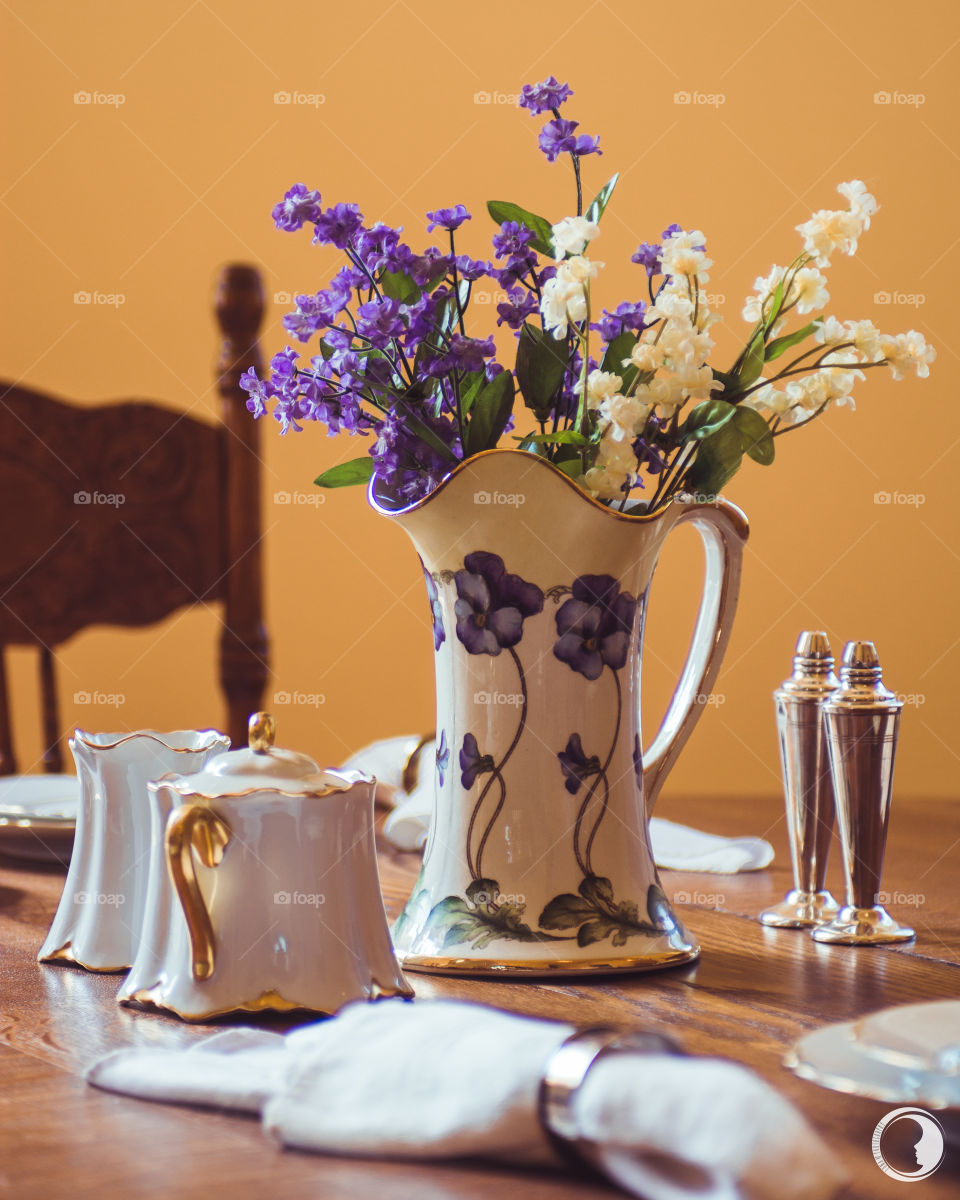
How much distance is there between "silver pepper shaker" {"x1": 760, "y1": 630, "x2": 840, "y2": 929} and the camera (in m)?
0.74

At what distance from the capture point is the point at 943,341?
256cm

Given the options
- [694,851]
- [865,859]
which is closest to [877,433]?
[694,851]

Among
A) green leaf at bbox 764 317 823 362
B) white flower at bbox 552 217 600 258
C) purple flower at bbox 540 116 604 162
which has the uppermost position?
purple flower at bbox 540 116 604 162

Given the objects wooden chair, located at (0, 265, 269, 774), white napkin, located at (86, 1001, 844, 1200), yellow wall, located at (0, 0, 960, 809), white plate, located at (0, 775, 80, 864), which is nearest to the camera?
white napkin, located at (86, 1001, 844, 1200)

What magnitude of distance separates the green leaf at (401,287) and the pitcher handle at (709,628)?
17cm

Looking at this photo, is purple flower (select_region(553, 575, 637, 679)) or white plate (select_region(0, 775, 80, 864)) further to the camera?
white plate (select_region(0, 775, 80, 864))

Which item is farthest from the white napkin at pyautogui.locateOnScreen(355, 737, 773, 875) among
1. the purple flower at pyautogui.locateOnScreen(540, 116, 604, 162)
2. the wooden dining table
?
the purple flower at pyautogui.locateOnScreen(540, 116, 604, 162)

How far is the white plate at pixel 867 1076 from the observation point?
386 mm

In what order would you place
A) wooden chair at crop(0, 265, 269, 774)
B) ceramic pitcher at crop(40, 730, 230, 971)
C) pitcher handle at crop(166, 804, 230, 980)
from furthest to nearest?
1. wooden chair at crop(0, 265, 269, 774)
2. ceramic pitcher at crop(40, 730, 230, 971)
3. pitcher handle at crop(166, 804, 230, 980)

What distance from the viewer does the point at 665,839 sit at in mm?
974

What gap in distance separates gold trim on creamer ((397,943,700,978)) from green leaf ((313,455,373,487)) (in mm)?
234

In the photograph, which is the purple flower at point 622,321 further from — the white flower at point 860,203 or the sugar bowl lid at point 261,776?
the sugar bowl lid at point 261,776

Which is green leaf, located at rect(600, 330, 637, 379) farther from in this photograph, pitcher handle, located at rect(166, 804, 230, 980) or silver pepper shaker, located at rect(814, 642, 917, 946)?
pitcher handle, located at rect(166, 804, 230, 980)

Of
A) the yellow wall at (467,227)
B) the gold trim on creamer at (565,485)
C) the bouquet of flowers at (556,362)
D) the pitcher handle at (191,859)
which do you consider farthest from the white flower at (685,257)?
the yellow wall at (467,227)
